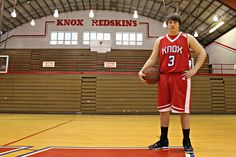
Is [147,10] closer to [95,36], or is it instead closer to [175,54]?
[95,36]

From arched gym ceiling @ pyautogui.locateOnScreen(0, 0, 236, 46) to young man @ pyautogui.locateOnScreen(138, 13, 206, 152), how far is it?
1624 cm

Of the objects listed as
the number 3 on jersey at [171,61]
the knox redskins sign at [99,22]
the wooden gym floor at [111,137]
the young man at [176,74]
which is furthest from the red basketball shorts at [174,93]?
the knox redskins sign at [99,22]

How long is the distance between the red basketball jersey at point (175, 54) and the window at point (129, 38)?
62.4 feet

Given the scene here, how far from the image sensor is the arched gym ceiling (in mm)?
18469

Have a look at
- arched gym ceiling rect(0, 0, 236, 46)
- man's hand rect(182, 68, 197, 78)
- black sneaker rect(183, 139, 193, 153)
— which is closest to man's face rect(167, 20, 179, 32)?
man's hand rect(182, 68, 197, 78)

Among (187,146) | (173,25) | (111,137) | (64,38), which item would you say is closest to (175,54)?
(173,25)

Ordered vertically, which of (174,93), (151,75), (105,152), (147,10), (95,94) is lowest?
(105,152)

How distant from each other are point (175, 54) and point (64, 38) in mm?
20133

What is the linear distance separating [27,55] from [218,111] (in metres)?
16.3

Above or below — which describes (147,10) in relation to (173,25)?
above

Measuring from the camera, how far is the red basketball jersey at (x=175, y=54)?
311 cm

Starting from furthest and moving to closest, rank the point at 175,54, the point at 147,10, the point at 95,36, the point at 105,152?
the point at 95,36, the point at 147,10, the point at 175,54, the point at 105,152

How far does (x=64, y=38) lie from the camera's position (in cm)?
2209

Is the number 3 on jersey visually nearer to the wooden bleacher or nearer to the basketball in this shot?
the basketball
